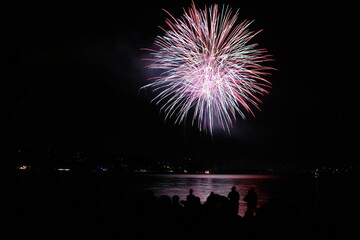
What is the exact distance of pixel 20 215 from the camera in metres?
10.9

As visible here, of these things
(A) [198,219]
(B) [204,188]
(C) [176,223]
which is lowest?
(B) [204,188]

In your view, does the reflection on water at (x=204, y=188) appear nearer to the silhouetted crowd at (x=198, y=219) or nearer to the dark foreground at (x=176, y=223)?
the dark foreground at (x=176, y=223)

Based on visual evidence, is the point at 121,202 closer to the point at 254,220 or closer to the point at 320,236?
the point at 254,220

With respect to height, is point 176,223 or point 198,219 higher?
point 198,219

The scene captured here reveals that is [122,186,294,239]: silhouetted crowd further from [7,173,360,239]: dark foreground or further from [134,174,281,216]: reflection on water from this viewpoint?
[134,174,281,216]: reflection on water

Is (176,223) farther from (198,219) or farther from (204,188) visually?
(204,188)

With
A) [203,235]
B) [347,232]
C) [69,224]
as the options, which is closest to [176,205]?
[203,235]

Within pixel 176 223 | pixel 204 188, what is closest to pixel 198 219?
pixel 176 223

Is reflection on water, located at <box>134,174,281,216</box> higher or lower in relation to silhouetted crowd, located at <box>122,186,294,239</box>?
lower

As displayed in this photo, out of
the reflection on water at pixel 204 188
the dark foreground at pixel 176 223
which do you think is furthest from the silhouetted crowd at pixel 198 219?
the reflection on water at pixel 204 188

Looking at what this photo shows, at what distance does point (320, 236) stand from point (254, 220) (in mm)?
1844

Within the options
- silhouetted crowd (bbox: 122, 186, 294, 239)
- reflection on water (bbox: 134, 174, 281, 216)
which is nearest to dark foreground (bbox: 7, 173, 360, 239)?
silhouetted crowd (bbox: 122, 186, 294, 239)

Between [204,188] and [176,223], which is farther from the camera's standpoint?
[204,188]

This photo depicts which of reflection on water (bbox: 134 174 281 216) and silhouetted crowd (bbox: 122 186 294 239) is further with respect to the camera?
reflection on water (bbox: 134 174 281 216)
